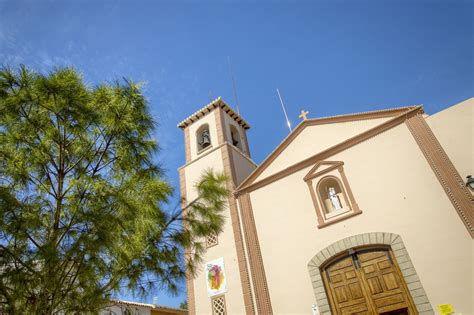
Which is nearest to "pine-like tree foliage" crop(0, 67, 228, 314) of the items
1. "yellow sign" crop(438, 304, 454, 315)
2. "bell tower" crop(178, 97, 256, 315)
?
"bell tower" crop(178, 97, 256, 315)

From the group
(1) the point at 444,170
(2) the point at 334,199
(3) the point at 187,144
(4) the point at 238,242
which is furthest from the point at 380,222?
(3) the point at 187,144

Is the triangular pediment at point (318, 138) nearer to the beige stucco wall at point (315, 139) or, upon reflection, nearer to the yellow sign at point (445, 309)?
the beige stucco wall at point (315, 139)

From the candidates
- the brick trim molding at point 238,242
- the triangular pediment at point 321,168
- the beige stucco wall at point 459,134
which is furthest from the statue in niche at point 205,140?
the beige stucco wall at point 459,134

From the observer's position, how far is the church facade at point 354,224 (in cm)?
877

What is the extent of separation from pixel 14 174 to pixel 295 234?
9102 millimetres

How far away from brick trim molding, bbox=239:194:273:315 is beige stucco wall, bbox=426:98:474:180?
698 cm

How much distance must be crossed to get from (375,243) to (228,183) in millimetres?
4916

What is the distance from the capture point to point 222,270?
12.2 meters

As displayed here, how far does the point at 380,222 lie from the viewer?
32.5 feet

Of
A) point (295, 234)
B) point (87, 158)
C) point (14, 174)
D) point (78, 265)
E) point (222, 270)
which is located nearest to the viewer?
point (78, 265)

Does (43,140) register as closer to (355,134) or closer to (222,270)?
(222,270)

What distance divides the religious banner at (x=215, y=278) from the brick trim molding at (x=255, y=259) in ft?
4.07

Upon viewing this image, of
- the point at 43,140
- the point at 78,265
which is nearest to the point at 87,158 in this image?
the point at 43,140

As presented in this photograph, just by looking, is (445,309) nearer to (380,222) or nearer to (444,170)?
(380,222)
